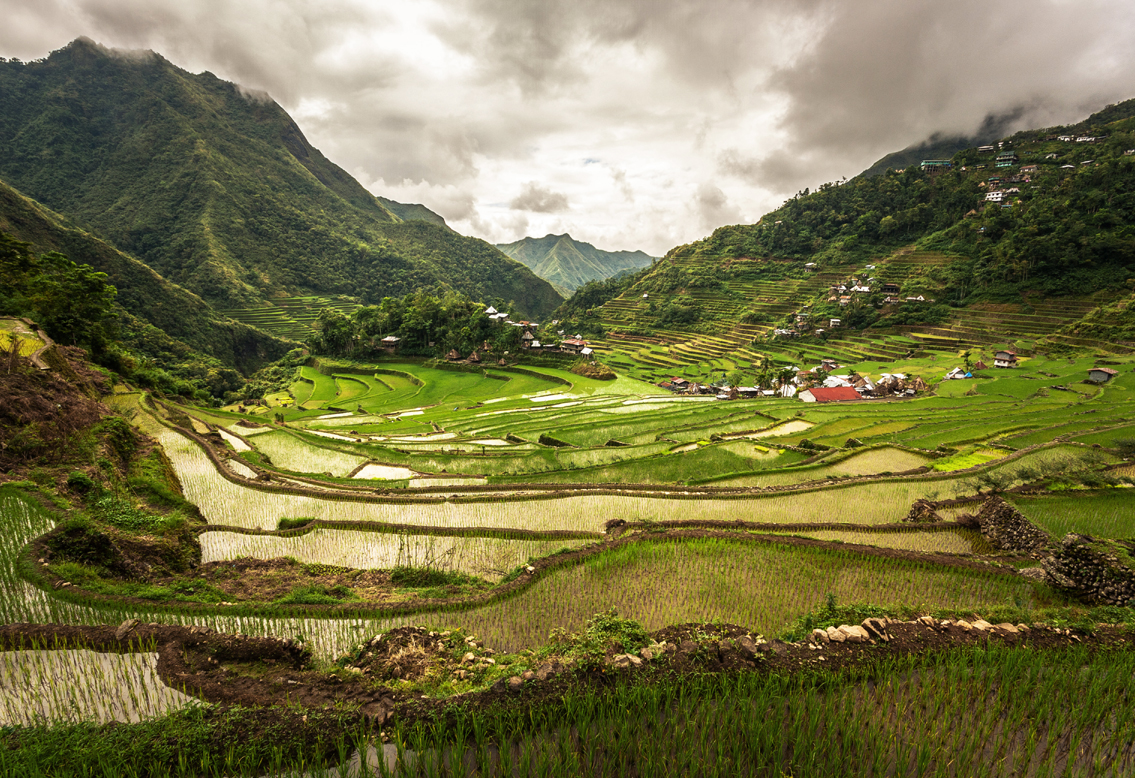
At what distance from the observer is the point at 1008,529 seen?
9.77 metres

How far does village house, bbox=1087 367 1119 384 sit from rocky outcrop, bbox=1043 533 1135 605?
132 ft

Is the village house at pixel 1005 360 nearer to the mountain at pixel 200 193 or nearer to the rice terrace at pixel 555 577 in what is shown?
the rice terrace at pixel 555 577

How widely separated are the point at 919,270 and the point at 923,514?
277 ft

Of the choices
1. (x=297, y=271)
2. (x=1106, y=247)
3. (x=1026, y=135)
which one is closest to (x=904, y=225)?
(x=1106, y=247)

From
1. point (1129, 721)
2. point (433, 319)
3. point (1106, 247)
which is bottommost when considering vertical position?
point (1129, 721)

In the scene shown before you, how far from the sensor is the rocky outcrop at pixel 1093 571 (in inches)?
275

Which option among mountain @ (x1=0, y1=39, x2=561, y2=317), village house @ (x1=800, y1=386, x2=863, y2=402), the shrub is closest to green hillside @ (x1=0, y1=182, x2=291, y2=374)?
mountain @ (x1=0, y1=39, x2=561, y2=317)

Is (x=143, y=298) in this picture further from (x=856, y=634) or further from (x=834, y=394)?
(x=834, y=394)

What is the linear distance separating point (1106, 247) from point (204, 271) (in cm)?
14197

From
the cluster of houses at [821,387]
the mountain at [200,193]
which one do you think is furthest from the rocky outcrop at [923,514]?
the mountain at [200,193]

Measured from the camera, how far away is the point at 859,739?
13.0 ft

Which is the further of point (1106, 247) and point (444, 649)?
point (1106, 247)

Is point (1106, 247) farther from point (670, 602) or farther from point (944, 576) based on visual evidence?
point (670, 602)

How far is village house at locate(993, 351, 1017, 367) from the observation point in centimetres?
4266
